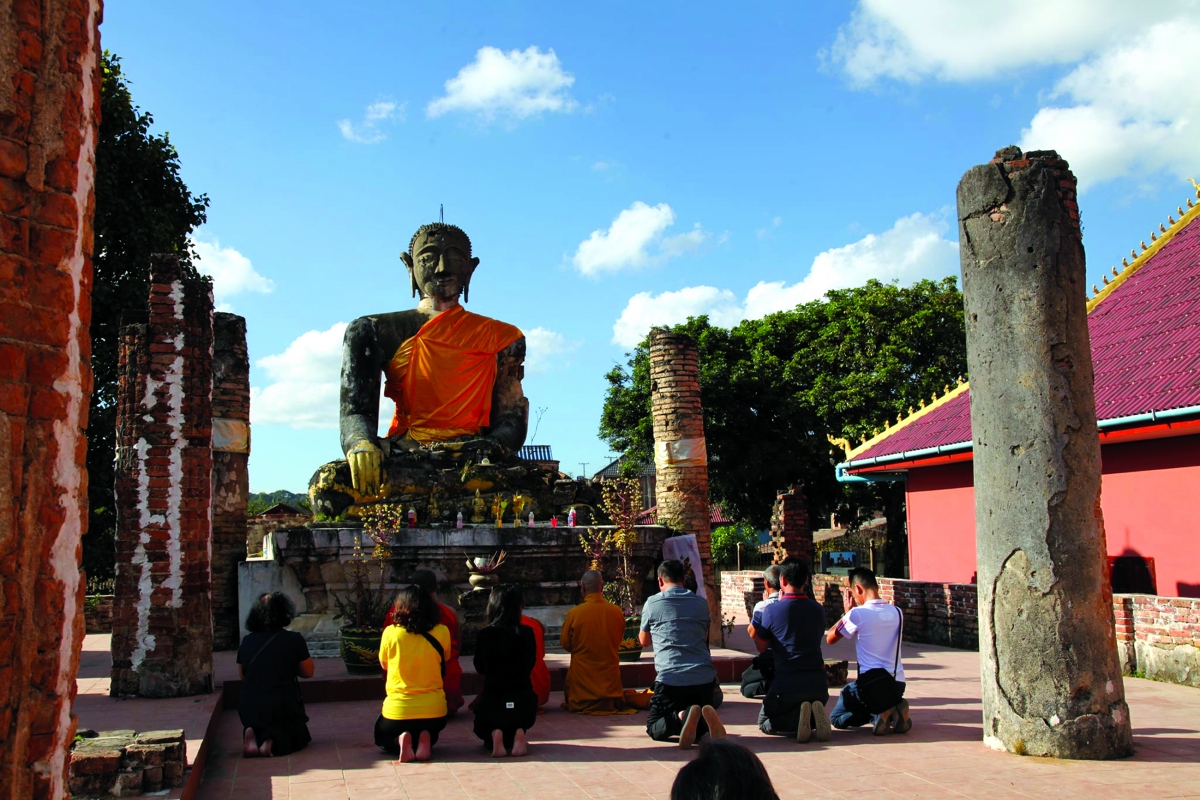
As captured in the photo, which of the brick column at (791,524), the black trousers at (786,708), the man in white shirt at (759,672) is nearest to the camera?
the black trousers at (786,708)

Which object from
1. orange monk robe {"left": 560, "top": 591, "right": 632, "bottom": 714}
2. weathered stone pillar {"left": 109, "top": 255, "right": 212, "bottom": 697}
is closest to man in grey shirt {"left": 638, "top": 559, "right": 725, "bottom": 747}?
orange monk robe {"left": 560, "top": 591, "right": 632, "bottom": 714}

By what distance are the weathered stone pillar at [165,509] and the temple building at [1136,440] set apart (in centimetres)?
892

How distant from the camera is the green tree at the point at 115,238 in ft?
54.6

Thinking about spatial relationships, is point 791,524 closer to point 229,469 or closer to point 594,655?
point 229,469

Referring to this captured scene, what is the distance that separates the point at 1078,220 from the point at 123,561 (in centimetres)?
710

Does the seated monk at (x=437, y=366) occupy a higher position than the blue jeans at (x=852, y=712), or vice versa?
the seated monk at (x=437, y=366)

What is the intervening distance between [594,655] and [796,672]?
5.19 ft

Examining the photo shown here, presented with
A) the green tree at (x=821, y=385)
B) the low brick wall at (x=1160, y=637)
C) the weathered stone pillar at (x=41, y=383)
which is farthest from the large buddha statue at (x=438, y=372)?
the green tree at (x=821, y=385)

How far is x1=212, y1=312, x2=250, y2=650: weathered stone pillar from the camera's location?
12.0m

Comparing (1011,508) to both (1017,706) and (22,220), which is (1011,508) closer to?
(1017,706)

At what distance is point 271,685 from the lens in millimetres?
6641

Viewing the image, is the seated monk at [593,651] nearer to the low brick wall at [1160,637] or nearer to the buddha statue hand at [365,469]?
the buddha statue hand at [365,469]

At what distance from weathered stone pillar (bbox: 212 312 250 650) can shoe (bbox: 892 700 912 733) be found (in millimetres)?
7614

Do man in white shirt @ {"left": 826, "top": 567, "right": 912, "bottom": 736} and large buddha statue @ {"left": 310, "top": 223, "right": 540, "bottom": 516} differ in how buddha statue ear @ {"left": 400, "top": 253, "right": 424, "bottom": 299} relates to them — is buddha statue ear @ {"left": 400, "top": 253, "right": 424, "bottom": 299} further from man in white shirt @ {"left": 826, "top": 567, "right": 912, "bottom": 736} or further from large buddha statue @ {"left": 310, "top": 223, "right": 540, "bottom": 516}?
man in white shirt @ {"left": 826, "top": 567, "right": 912, "bottom": 736}
